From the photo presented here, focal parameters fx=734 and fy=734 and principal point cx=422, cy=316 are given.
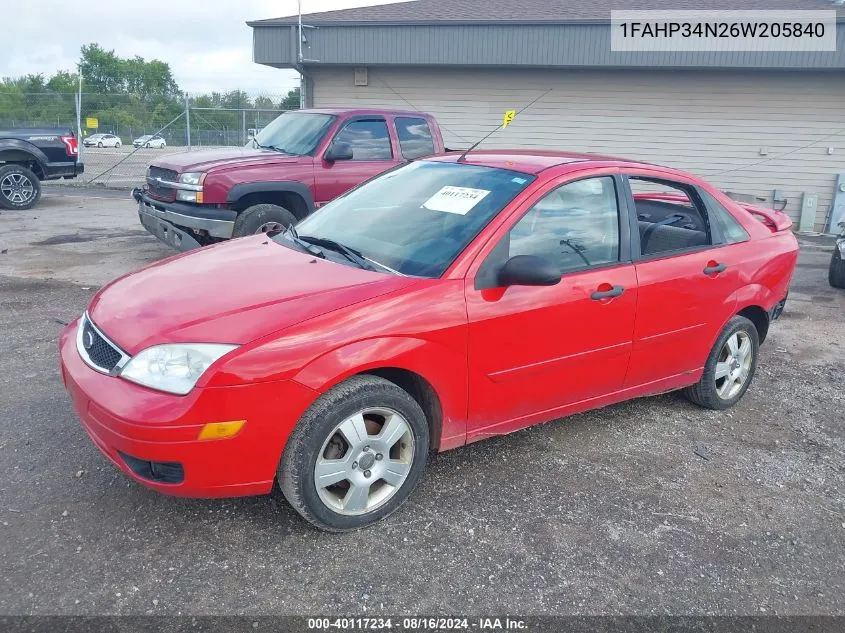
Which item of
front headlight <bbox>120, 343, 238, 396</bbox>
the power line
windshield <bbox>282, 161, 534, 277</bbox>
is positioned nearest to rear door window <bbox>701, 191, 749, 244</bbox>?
windshield <bbox>282, 161, 534, 277</bbox>

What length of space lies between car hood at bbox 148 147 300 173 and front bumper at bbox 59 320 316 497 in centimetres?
508

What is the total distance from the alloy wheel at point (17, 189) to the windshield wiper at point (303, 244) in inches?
427

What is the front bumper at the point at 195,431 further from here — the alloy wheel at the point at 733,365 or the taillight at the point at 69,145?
the taillight at the point at 69,145

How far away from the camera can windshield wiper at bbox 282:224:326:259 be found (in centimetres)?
382

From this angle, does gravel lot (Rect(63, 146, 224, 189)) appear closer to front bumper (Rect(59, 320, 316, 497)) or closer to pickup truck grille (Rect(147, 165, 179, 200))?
pickup truck grille (Rect(147, 165, 179, 200))

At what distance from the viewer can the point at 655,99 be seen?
1509 cm

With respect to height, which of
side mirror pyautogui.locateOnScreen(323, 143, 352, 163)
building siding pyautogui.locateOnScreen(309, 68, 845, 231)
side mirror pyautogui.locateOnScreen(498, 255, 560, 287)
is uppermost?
building siding pyautogui.locateOnScreen(309, 68, 845, 231)

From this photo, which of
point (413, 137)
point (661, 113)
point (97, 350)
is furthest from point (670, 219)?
point (661, 113)

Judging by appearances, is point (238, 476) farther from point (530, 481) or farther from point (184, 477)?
point (530, 481)

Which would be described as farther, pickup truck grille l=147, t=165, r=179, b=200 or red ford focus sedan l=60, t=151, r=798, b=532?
pickup truck grille l=147, t=165, r=179, b=200

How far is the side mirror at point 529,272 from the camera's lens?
11.1 feet

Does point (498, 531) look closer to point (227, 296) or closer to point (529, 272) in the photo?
point (529, 272)

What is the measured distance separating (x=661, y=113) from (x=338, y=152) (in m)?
9.41

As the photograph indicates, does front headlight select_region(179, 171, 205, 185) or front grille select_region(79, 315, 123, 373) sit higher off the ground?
front headlight select_region(179, 171, 205, 185)
